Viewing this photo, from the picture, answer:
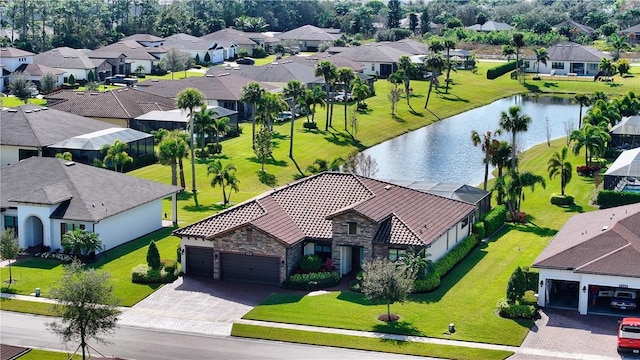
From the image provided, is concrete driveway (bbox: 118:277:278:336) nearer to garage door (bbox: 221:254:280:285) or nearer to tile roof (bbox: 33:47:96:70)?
garage door (bbox: 221:254:280:285)

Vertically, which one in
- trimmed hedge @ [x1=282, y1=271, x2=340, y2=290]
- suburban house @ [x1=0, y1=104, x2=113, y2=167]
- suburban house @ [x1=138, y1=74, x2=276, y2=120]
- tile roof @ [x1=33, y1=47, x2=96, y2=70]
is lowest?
trimmed hedge @ [x1=282, y1=271, x2=340, y2=290]

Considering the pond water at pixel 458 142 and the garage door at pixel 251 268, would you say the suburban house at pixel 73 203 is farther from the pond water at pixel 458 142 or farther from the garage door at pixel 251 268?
the pond water at pixel 458 142

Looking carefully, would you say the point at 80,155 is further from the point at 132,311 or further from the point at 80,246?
the point at 132,311

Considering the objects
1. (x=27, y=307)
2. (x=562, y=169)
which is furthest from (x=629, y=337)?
(x=562, y=169)

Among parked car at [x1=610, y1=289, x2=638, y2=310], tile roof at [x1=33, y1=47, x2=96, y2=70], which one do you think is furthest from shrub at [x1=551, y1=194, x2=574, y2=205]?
tile roof at [x1=33, y1=47, x2=96, y2=70]

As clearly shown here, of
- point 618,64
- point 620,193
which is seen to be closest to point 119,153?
point 620,193
